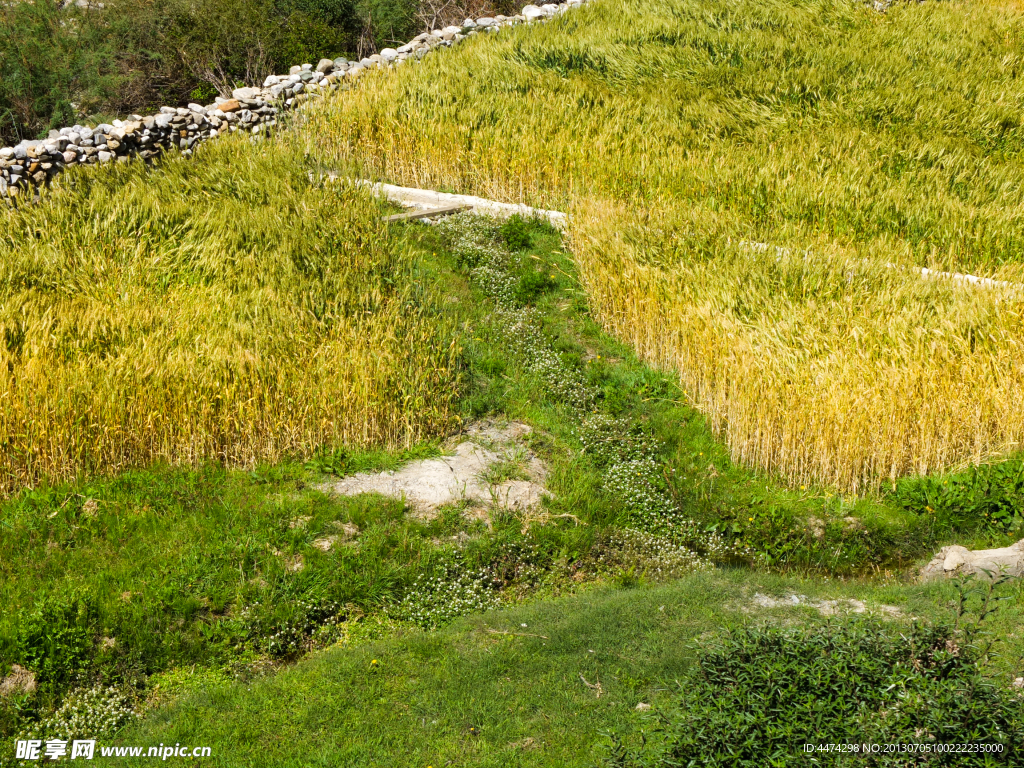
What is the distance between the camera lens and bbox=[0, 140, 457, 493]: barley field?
722 cm

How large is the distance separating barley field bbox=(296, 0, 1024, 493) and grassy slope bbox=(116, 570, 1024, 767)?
1.90 meters

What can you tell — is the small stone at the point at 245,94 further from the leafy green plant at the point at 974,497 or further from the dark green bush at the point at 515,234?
the leafy green plant at the point at 974,497

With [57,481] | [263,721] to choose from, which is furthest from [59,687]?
[57,481]

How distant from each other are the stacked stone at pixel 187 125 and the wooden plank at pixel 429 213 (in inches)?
138

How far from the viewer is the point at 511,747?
15.7ft

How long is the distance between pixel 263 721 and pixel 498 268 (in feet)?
22.1

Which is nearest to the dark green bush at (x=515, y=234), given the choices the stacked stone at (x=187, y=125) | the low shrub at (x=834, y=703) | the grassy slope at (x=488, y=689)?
the stacked stone at (x=187, y=125)

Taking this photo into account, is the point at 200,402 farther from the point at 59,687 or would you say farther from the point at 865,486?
the point at 865,486

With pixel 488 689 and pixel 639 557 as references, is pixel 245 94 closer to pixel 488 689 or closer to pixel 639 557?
pixel 639 557

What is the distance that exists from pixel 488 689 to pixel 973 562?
147 inches

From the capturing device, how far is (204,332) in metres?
8.31
